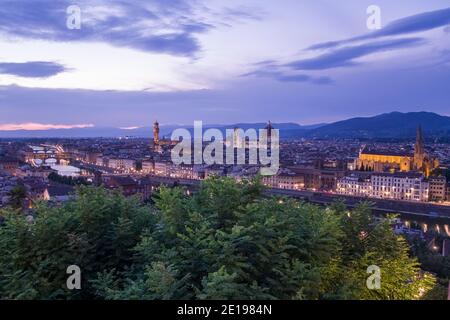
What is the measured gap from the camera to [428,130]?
573ft

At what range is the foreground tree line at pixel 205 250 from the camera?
172 inches

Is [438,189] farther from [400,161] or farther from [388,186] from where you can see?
[400,161]

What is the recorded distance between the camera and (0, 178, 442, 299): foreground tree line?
4.37 m

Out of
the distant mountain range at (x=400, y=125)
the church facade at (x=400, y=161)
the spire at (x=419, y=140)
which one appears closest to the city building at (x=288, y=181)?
the church facade at (x=400, y=161)

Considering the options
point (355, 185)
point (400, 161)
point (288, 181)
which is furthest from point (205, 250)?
point (400, 161)

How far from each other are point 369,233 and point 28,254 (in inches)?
182

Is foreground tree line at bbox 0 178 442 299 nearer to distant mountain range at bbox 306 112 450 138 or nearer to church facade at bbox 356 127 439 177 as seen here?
church facade at bbox 356 127 439 177

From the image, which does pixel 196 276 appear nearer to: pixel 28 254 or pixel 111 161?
pixel 28 254

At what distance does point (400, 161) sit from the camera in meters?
65.9

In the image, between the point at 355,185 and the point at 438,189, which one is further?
the point at 355,185

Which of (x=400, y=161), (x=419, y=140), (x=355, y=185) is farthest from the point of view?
(x=400, y=161)

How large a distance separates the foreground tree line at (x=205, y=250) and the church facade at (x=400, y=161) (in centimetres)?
5266

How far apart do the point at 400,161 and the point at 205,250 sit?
220ft
